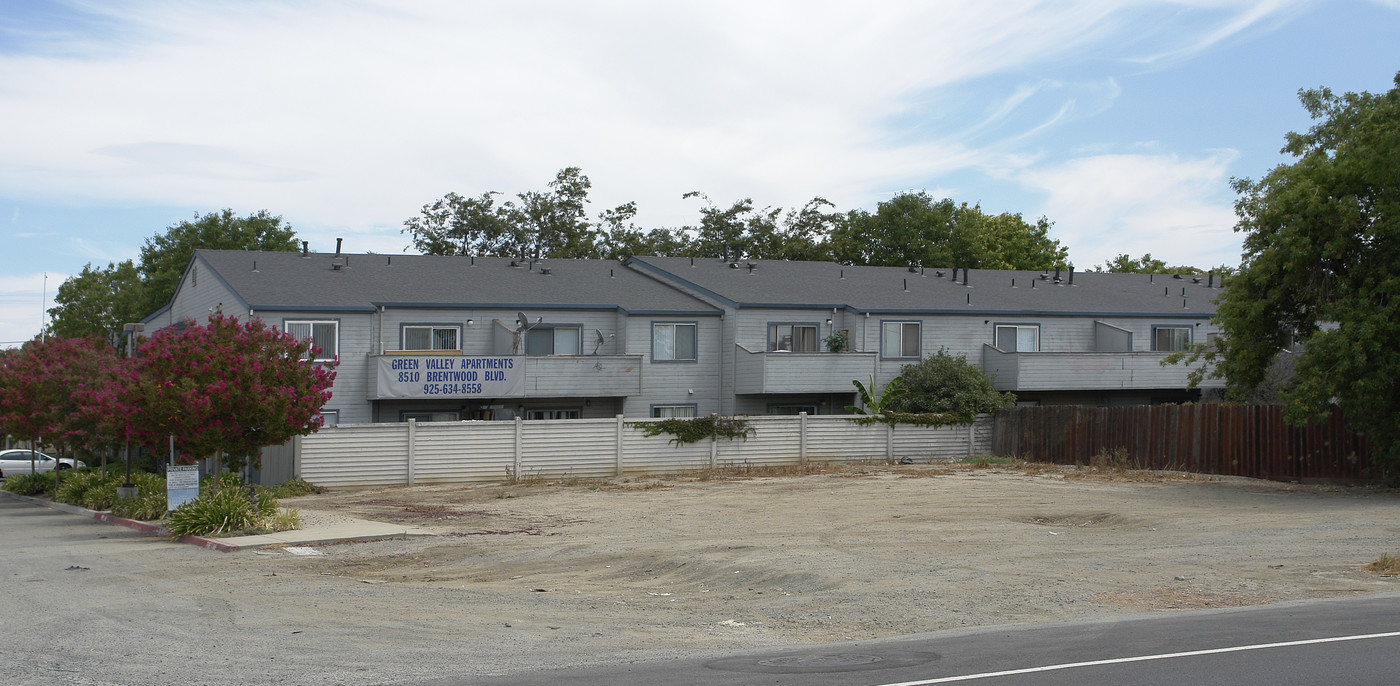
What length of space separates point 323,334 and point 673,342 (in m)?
11.6

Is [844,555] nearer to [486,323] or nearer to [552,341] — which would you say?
[486,323]

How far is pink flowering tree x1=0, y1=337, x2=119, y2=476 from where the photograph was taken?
29203 mm

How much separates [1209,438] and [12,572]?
91.6 ft

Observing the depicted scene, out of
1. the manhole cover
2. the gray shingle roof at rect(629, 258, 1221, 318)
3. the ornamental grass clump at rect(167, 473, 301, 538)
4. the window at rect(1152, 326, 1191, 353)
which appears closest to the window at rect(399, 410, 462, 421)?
the gray shingle roof at rect(629, 258, 1221, 318)

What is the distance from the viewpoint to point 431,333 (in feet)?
121

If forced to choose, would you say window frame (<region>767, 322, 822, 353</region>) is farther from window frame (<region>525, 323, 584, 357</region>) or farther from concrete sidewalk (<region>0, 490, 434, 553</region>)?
concrete sidewalk (<region>0, 490, 434, 553</region>)

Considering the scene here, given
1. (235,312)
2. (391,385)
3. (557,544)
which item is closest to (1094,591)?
(557,544)

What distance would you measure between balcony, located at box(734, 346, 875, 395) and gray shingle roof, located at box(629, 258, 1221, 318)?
2.12 metres

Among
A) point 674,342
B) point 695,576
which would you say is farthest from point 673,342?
point 695,576

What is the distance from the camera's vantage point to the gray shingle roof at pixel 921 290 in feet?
137

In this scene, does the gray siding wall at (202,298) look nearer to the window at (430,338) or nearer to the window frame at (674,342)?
the window at (430,338)

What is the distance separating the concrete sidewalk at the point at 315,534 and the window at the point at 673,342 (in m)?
18.2

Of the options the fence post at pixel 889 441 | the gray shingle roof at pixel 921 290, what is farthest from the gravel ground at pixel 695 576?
the gray shingle roof at pixel 921 290

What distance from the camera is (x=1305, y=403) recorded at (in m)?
24.6
